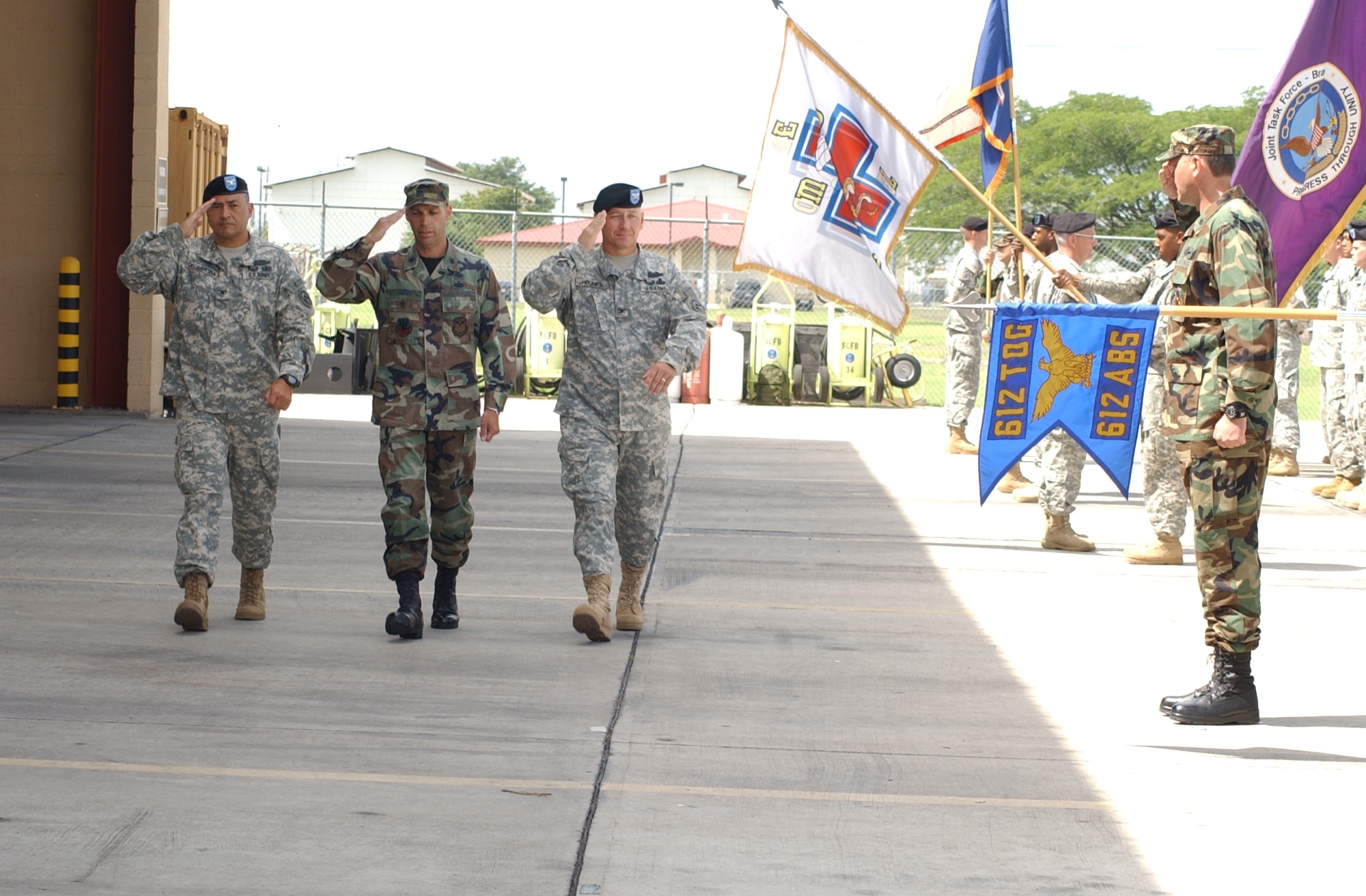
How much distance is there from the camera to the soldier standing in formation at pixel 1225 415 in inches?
234

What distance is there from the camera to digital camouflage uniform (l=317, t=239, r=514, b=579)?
709cm

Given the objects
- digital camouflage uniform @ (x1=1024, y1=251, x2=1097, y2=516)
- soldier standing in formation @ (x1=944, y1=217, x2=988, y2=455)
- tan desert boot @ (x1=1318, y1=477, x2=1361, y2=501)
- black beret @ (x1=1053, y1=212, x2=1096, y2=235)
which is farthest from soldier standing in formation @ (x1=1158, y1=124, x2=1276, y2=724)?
soldier standing in formation @ (x1=944, y1=217, x2=988, y2=455)

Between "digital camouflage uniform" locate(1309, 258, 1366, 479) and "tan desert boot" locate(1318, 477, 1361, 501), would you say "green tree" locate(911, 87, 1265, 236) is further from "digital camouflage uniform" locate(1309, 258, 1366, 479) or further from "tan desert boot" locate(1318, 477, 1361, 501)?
"tan desert boot" locate(1318, 477, 1361, 501)

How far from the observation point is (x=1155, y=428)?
9.41 metres

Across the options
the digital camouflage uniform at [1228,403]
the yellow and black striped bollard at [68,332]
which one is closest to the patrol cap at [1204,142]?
the digital camouflage uniform at [1228,403]

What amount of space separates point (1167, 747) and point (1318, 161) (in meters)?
2.84

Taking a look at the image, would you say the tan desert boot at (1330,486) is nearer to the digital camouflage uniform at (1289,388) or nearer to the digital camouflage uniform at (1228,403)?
the digital camouflage uniform at (1289,388)

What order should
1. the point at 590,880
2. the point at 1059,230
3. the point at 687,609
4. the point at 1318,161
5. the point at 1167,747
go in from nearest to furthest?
1. the point at 590,880
2. the point at 1167,747
3. the point at 1318,161
4. the point at 687,609
5. the point at 1059,230

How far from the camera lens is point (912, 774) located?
5328 millimetres

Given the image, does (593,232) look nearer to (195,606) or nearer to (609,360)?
(609,360)

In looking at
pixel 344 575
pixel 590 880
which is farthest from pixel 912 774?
pixel 344 575

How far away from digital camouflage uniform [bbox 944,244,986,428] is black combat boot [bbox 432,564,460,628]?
8496mm

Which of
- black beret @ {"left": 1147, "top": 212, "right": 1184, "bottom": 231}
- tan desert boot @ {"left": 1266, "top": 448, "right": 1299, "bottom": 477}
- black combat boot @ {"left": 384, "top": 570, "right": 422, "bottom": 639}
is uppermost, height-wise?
black beret @ {"left": 1147, "top": 212, "right": 1184, "bottom": 231}

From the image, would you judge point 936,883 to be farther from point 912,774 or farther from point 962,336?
point 962,336
